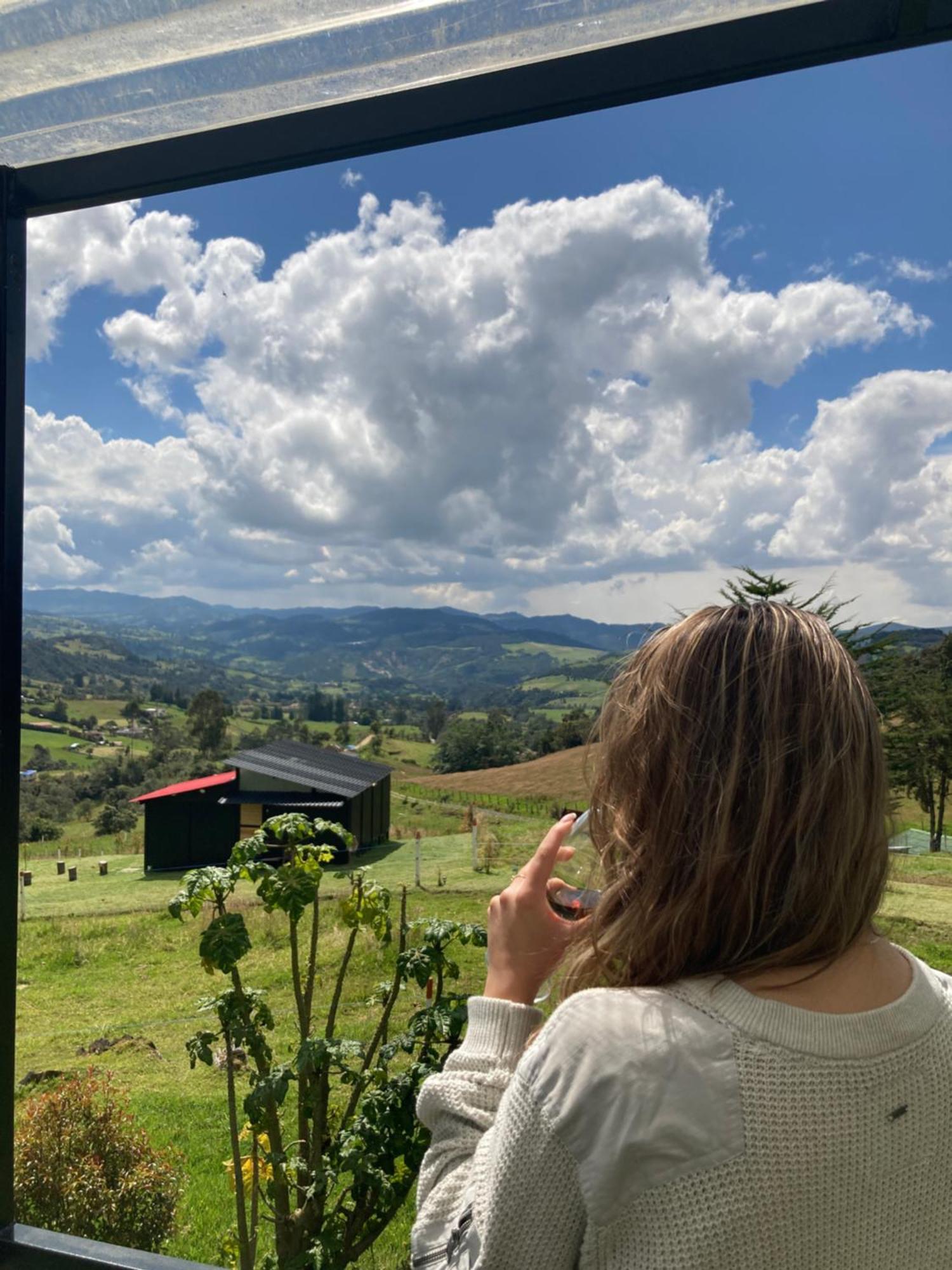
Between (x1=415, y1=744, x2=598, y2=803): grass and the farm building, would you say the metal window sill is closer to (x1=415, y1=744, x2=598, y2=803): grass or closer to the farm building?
the farm building

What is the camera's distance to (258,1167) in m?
1.62

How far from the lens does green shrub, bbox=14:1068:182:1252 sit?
1.75 m

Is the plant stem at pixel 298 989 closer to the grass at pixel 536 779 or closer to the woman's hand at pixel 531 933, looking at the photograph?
the grass at pixel 536 779

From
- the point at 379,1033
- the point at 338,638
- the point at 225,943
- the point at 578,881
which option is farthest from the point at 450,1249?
the point at 338,638

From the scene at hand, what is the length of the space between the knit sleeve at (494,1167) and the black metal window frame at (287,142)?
1.16 meters

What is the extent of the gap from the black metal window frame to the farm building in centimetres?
33

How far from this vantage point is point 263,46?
1.31 metres

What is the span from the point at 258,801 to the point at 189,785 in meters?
0.17

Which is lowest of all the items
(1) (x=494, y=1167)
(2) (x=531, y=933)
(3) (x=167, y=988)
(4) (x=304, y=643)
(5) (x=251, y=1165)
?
(5) (x=251, y=1165)

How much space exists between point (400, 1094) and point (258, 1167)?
0.39 m

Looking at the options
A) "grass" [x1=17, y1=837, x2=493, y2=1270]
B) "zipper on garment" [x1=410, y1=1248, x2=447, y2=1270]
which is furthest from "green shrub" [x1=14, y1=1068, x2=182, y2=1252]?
"zipper on garment" [x1=410, y1=1248, x2=447, y2=1270]

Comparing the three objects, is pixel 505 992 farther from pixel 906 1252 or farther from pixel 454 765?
pixel 454 765

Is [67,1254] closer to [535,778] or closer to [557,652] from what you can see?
[535,778]

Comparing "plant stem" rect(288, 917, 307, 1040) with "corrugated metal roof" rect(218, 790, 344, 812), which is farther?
"corrugated metal roof" rect(218, 790, 344, 812)
